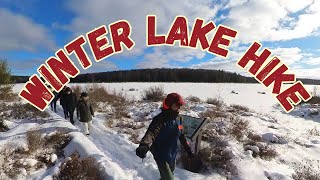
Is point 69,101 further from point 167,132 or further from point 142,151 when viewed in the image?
point 142,151

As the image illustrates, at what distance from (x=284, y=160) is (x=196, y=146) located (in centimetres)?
250

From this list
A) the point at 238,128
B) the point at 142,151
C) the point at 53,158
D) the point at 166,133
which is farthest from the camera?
the point at 238,128

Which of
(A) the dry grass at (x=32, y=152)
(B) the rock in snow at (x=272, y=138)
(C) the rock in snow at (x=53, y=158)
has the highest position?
(A) the dry grass at (x=32, y=152)

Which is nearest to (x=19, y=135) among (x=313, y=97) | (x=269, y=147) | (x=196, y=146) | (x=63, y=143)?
(x=63, y=143)

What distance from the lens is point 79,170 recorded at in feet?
18.7

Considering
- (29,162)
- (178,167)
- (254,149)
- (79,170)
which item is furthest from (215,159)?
(29,162)

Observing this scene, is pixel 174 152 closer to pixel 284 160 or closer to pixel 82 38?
pixel 284 160

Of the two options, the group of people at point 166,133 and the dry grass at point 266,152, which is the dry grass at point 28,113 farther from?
the group of people at point 166,133

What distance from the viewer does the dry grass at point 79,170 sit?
5.62 meters

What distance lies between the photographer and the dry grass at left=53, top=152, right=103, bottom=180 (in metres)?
5.62

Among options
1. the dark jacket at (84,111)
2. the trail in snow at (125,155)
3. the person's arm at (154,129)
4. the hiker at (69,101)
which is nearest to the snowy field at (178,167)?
the trail in snow at (125,155)

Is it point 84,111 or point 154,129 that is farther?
point 84,111

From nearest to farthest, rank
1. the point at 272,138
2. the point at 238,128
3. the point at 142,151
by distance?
the point at 142,151 → the point at 272,138 → the point at 238,128

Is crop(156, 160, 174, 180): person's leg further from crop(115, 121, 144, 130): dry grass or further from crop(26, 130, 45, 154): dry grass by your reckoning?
crop(115, 121, 144, 130): dry grass
